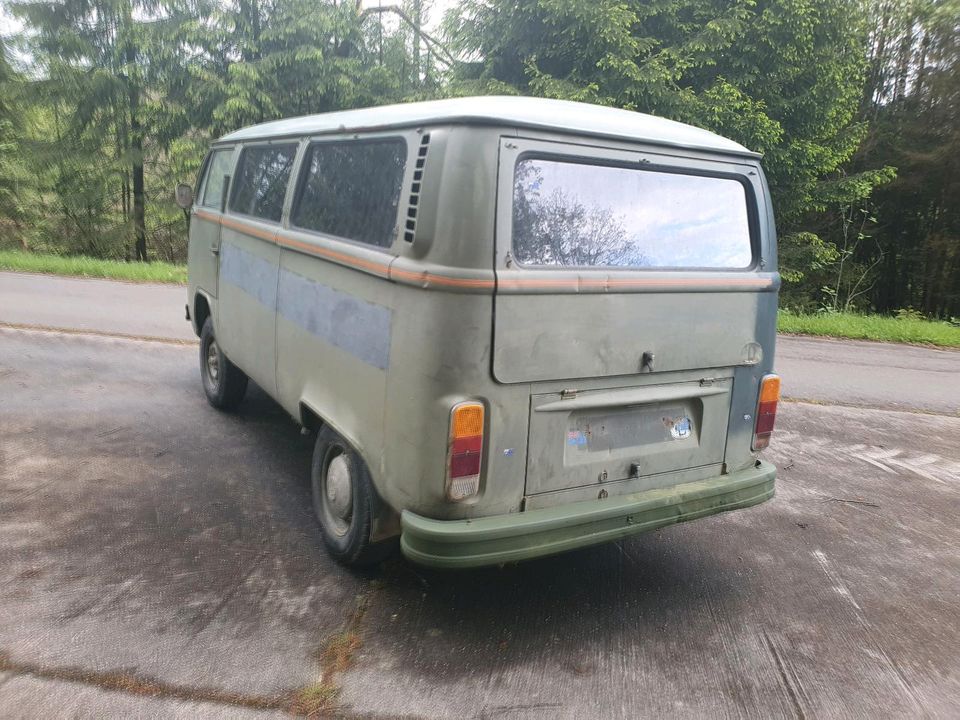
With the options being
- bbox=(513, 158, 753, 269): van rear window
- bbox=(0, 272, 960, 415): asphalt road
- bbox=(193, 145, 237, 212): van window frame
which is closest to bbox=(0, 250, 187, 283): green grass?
bbox=(0, 272, 960, 415): asphalt road

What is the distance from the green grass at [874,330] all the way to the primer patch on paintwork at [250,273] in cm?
843

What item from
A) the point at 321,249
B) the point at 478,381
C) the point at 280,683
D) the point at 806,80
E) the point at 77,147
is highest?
the point at 806,80

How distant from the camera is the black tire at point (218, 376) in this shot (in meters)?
5.52

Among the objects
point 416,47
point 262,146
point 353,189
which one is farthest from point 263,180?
point 416,47

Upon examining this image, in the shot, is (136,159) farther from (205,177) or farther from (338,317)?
(338,317)

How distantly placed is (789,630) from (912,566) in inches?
45.4

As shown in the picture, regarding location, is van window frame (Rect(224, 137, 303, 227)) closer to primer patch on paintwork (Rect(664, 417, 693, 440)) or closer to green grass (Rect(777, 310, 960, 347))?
primer patch on paintwork (Rect(664, 417, 693, 440))

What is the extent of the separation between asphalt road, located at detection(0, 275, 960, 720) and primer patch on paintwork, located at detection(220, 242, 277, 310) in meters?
1.12

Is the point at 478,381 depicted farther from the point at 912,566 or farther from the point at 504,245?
the point at 912,566

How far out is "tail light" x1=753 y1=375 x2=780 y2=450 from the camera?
140 inches

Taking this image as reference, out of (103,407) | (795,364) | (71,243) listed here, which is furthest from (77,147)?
(795,364)

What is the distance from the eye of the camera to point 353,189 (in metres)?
3.38

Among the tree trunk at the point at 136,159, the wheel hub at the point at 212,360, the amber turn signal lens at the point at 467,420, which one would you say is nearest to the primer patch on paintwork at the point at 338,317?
the amber turn signal lens at the point at 467,420

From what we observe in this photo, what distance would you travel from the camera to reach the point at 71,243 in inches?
888
